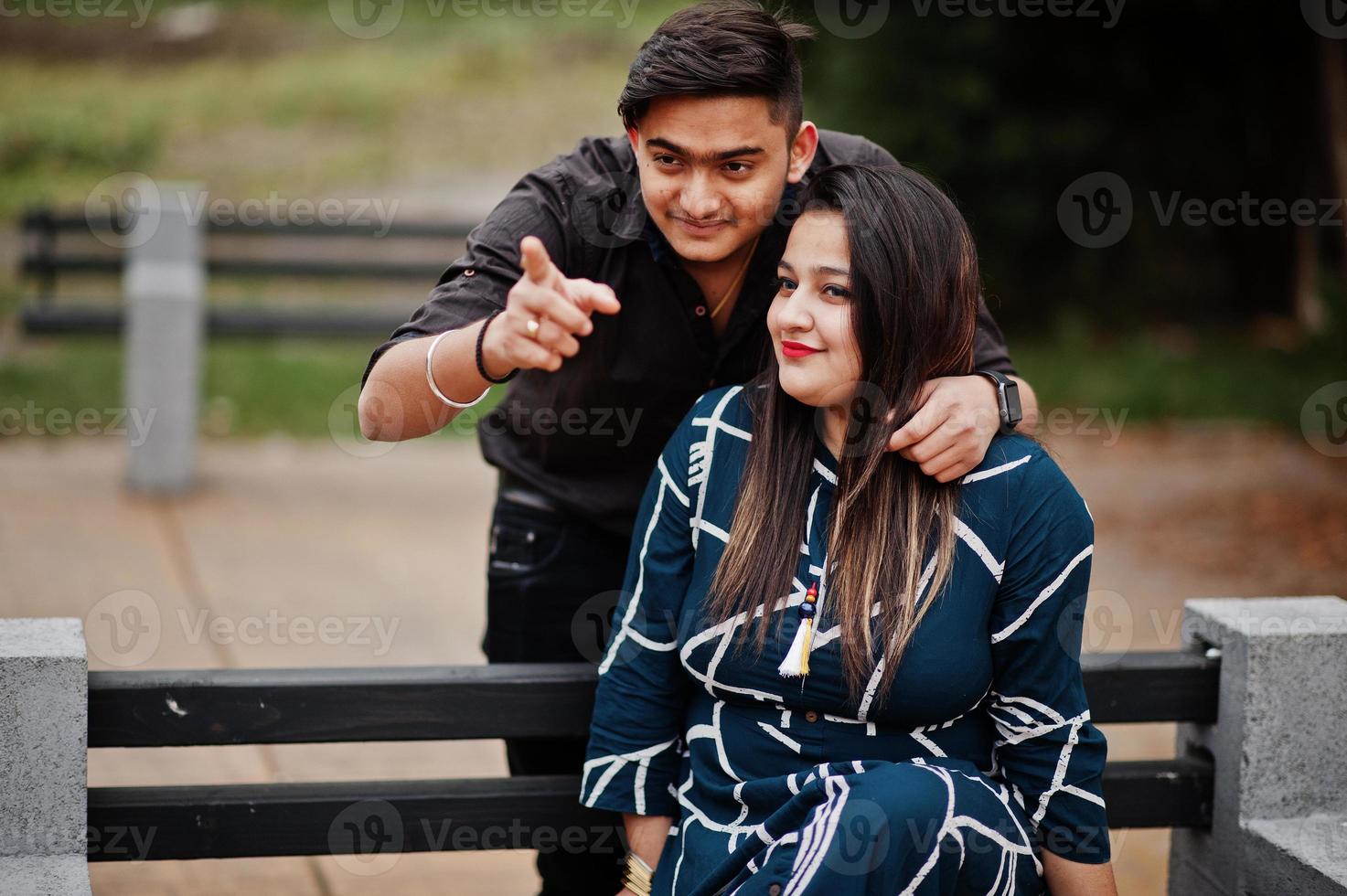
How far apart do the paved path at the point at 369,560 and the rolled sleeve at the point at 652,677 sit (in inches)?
57.6

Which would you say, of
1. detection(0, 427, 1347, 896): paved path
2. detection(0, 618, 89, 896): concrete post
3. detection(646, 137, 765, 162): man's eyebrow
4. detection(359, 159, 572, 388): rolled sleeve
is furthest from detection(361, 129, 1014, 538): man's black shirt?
detection(0, 427, 1347, 896): paved path

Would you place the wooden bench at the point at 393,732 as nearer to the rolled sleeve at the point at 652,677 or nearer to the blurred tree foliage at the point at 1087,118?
the rolled sleeve at the point at 652,677

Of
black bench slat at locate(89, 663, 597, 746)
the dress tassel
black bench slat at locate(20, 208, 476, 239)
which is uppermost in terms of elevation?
black bench slat at locate(20, 208, 476, 239)

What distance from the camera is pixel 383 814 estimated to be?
9.09 feet

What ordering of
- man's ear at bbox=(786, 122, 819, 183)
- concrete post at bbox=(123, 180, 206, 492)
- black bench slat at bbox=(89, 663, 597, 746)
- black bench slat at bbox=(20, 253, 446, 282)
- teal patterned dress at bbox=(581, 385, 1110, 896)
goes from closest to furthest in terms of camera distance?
1. teal patterned dress at bbox=(581, 385, 1110, 896)
2. black bench slat at bbox=(89, 663, 597, 746)
3. man's ear at bbox=(786, 122, 819, 183)
4. concrete post at bbox=(123, 180, 206, 492)
5. black bench slat at bbox=(20, 253, 446, 282)

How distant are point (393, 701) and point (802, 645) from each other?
2.81 feet

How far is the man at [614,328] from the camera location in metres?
2.44

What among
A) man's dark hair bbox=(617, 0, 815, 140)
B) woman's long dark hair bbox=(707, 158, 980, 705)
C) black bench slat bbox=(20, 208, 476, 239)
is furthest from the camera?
black bench slat bbox=(20, 208, 476, 239)

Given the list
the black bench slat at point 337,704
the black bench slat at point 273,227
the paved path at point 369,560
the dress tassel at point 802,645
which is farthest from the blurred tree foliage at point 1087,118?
the dress tassel at point 802,645

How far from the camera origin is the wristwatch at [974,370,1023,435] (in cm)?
250

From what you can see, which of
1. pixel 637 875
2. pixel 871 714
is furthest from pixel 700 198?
pixel 637 875

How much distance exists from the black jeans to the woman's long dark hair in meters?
0.71

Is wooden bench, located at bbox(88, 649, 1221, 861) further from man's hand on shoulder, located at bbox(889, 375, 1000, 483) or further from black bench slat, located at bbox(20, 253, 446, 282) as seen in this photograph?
black bench slat, located at bbox(20, 253, 446, 282)

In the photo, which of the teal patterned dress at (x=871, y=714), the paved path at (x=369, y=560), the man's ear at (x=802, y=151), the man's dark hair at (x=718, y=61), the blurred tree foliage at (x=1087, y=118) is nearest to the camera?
the teal patterned dress at (x=871, y=714)
